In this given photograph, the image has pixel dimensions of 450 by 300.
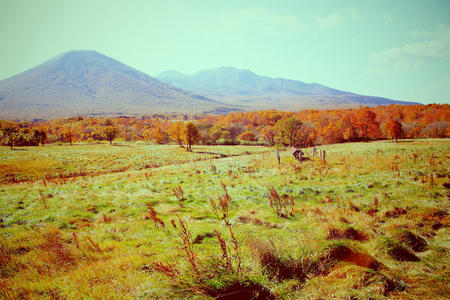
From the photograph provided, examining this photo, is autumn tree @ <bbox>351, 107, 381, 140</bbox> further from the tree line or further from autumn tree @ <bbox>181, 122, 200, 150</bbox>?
autumn tree @ <bbox>181, 122, 200, 150</bbox>

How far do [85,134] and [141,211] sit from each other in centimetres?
13462

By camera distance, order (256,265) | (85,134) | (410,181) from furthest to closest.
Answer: (85,134)
(410,181)
(256,265)

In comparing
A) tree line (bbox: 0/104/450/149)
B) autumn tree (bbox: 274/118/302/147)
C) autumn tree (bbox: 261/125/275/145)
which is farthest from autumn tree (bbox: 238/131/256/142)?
autumn tree (bbox: 274/118/302/147)

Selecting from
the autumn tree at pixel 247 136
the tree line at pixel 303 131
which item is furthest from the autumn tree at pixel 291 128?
the autumn tree at pixel 247 136

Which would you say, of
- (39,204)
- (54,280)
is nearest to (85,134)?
(39,204)

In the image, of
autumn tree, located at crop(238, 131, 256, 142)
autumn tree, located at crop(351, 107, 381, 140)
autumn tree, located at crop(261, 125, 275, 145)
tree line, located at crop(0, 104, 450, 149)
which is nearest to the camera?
tree line, located at crop(0, 104, 450, 149)

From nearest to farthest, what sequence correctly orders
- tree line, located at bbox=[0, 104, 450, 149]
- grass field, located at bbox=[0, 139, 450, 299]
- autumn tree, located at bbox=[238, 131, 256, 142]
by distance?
grass field, located at bbox=[0, 139, 450, 299] → tree line, located at bbox=[0, 104, 450, 149] → autumn tree, located at bbox=[238, 131, 256, 142]

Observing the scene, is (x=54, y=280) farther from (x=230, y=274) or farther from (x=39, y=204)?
(x=39, y=204)

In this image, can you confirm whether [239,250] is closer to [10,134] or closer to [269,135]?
[10,134]

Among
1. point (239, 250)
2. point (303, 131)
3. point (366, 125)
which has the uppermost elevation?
point (366, 125)

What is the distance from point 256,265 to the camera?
4.35 m

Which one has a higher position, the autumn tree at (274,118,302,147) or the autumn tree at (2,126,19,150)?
the autumn tree at (274,118,302,147)

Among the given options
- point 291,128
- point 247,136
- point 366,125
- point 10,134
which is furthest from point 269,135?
point 10,134

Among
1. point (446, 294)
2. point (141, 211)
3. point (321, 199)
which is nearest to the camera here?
point (446, 294)
